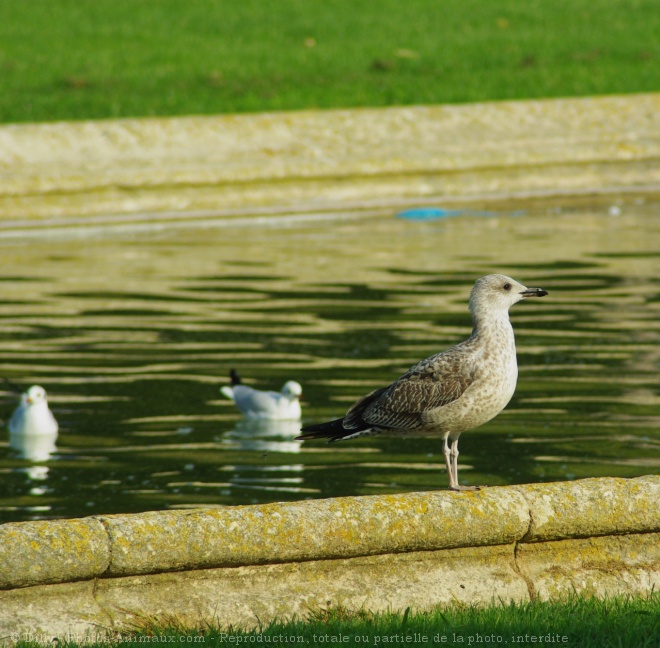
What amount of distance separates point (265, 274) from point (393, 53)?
9.88 m

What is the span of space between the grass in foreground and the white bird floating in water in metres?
4.56

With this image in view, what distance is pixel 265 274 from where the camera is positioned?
600 inches

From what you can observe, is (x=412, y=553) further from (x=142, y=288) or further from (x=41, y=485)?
(x=142, y=288)

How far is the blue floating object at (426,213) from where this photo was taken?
1906 cm

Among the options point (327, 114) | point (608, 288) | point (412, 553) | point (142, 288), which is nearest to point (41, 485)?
point (412, 553)

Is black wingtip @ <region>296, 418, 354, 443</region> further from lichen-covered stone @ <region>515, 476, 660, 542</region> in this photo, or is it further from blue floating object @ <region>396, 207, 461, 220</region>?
blue floating object @ <region>396, 207, 461, 220</region>

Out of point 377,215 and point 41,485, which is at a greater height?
point 377,215

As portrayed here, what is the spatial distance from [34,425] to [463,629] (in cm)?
514

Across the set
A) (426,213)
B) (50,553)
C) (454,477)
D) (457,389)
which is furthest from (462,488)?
(426,213)

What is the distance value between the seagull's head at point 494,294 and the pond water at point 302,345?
2032mm

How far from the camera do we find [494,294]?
6.66 meters

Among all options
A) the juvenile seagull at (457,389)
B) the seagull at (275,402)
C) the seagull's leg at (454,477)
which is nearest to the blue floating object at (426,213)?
the seagull at (275,402)

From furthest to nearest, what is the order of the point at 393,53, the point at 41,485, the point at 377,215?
the point at 393,53 < the point at 377,215 < the point at 41,485

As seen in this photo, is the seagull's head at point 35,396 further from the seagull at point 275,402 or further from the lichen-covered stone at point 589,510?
the lichen-covered stone at point 589,510
